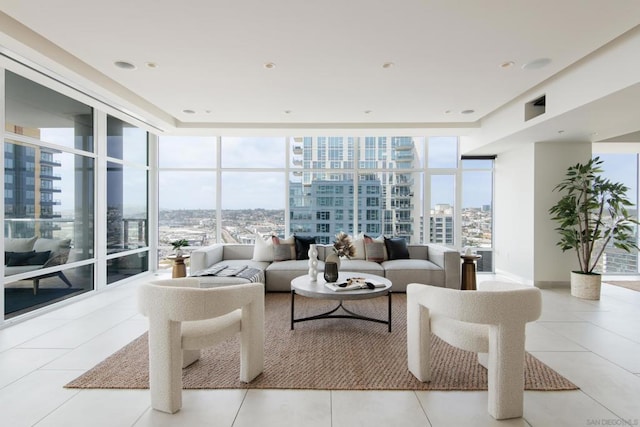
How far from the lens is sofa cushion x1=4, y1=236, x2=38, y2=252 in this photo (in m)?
3.47

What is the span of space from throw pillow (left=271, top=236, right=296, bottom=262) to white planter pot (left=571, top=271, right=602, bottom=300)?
14.3ft

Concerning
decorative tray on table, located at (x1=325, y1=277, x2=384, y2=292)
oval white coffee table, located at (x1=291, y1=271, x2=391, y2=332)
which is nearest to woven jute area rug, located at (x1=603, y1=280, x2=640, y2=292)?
oval white coffee table, located at (x1=291, y1=271, x2=391, y2=332)

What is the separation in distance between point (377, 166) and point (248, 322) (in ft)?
16.7

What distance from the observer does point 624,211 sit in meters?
4.35

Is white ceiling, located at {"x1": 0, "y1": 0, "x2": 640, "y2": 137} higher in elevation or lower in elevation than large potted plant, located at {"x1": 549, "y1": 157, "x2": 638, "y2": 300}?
higher

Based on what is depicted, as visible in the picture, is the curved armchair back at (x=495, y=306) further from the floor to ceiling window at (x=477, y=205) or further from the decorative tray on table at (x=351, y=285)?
the floor to ceiling window at (x=477, y=205)

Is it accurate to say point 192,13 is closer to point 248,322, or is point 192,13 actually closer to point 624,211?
point 248,322

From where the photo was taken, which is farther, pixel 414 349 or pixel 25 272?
pixel 25 272

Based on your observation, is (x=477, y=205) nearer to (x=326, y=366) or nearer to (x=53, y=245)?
(x=326, y=366)

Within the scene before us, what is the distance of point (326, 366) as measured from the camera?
2.58m

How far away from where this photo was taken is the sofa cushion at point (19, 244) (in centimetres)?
347

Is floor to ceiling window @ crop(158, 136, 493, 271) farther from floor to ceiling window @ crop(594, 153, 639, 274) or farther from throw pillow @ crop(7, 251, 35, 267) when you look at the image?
throw pillow @ crop(7, 251, 35, 267)

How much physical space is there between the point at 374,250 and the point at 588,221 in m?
3.23

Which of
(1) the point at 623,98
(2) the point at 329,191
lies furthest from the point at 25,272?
(1) the point at 623,98
